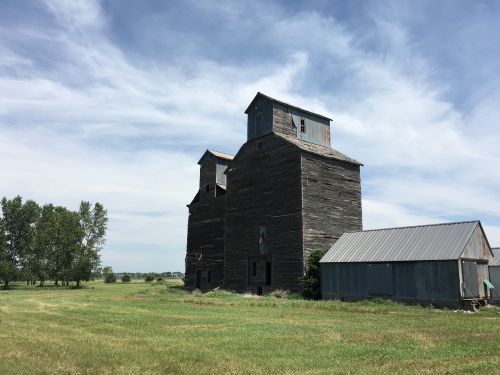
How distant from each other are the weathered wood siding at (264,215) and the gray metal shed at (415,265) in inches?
146

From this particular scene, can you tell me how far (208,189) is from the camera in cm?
4816

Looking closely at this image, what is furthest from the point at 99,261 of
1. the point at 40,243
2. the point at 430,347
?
the point at 430,347

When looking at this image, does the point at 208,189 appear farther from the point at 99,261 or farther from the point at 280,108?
the point at 99,261

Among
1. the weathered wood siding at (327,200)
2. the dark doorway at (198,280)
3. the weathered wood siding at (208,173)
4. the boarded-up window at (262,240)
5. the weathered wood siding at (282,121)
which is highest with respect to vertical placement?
the weathered wood siding at (282,121)

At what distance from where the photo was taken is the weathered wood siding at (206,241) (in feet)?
147

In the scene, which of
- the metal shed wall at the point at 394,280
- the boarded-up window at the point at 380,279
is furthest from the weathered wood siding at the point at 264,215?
the boarded-up window at the point at 380,279

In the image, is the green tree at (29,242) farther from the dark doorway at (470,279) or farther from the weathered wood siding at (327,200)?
the dark doorway at (470,279)

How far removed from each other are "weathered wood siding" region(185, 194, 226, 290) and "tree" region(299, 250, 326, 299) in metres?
11.8

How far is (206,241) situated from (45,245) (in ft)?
107

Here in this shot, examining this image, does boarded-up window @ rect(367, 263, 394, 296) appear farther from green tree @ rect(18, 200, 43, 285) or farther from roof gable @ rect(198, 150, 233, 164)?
green tree @ rect(18, 200, 43, 285)

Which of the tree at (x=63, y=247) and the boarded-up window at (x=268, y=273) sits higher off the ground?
the tree at (x=63, y=247)

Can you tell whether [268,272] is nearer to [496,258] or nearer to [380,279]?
[380,279]

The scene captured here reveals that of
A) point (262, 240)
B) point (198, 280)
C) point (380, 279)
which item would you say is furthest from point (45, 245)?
point (380, 279)

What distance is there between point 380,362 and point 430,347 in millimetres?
2701
